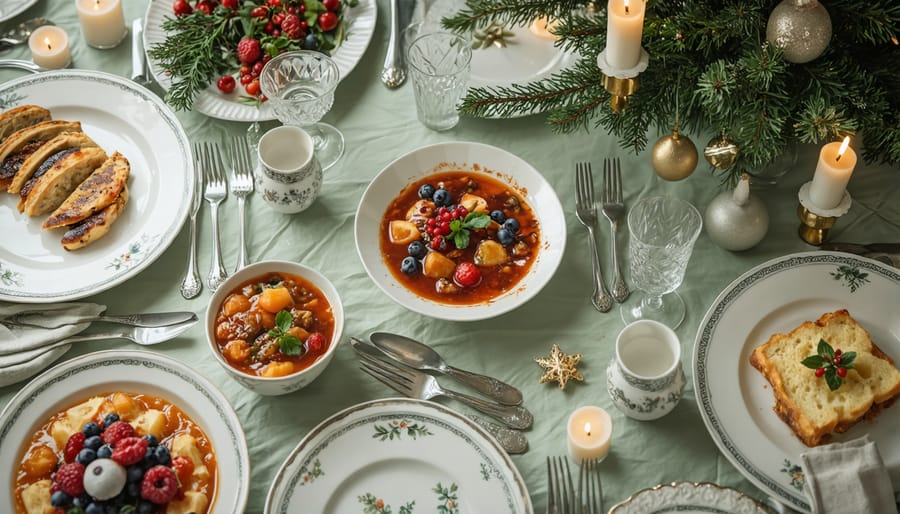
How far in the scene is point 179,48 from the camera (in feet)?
9.19

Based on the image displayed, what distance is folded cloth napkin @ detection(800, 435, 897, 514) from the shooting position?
1948 millimetres

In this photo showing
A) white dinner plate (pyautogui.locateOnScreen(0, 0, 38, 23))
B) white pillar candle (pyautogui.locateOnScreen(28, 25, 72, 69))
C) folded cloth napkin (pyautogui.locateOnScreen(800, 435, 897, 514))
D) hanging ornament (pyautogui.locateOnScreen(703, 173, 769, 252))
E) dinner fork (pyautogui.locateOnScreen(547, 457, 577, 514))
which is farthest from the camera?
white dinner plate (pyautogui.locateOnScreen(0, 0, 38, 23))

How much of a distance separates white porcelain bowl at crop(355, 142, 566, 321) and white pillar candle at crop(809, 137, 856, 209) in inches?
24.9

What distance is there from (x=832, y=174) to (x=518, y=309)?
2.73 ft

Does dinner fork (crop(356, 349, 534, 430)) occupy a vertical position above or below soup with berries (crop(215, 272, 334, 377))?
below

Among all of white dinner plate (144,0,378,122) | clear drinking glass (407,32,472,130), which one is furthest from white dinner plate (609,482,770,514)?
white dinner plate (144,0,378,122)

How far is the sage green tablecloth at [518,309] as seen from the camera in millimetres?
2207

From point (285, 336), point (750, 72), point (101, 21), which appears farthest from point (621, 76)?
point (101, 21)

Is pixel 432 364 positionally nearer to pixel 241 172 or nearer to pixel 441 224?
pixel 441 224

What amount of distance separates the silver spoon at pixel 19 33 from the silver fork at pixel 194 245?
0.78 metres

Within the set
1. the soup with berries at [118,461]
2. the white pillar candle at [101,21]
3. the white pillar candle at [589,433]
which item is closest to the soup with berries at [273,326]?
the soup with berries at [118,461]

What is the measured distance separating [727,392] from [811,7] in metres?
0.88

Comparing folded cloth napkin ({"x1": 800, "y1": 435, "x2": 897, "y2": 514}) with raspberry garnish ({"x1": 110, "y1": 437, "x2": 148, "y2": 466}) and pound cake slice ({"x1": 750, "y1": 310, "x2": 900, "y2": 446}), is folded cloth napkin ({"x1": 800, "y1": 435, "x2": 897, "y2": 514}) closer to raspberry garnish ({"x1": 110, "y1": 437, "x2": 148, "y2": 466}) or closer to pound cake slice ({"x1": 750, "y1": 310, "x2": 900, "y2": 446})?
pound cake slice ({"x1": 750, "y1": 310, "x2": 900, "y2": 446})

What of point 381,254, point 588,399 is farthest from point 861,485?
point 381,254
